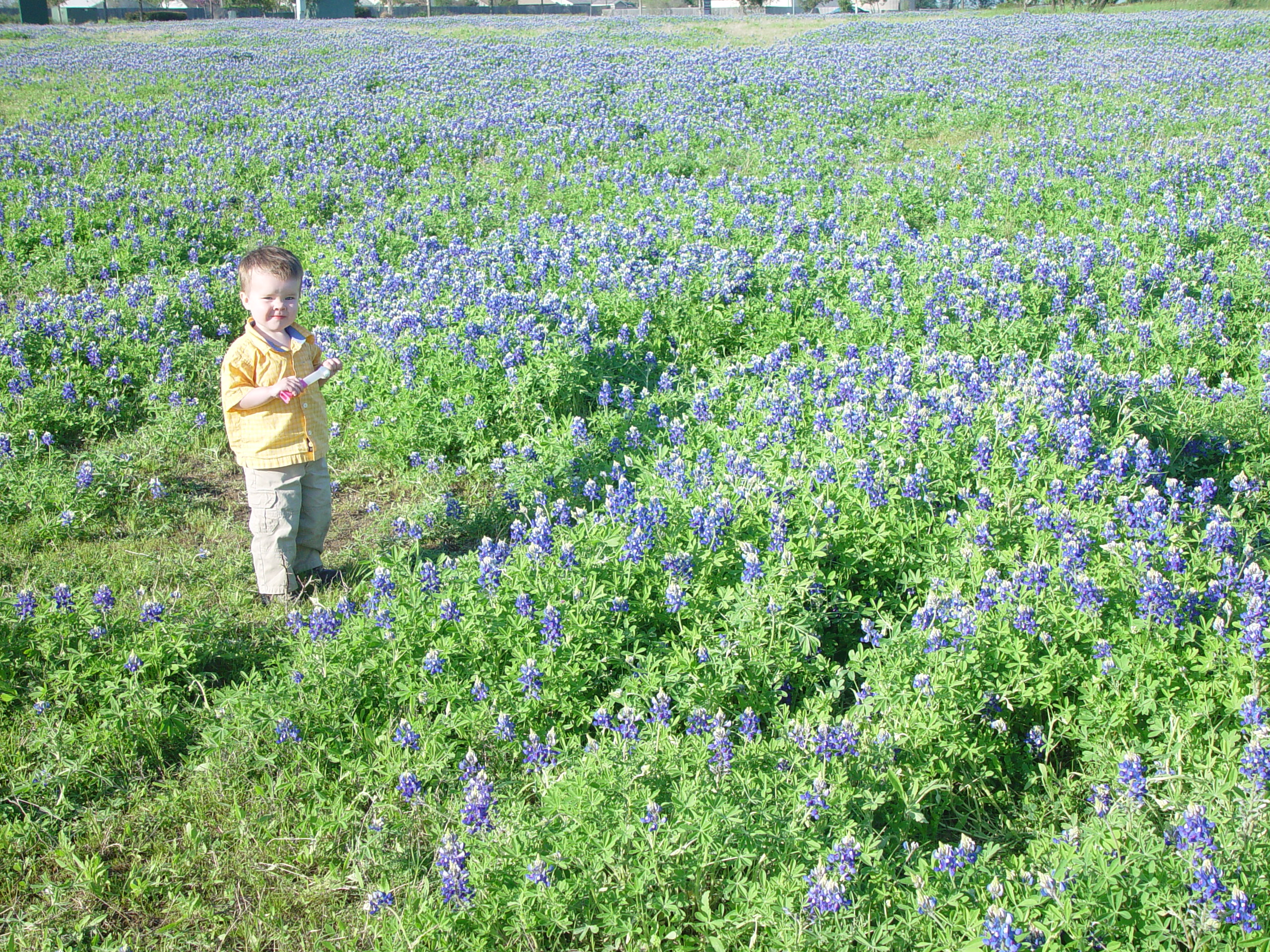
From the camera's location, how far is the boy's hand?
4172 millimetres

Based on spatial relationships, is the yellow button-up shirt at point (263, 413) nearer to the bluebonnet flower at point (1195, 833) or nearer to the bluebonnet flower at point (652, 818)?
the bluebonnet flower at point (652, 818)

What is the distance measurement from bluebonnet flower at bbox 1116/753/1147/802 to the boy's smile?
3.76m

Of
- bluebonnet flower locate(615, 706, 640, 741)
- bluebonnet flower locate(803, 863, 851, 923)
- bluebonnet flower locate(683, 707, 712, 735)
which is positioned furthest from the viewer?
bluebonnet flower locate(683, 707, 712, 735)

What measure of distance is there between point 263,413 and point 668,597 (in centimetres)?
222

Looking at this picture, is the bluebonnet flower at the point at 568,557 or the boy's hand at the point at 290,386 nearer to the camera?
the bluebonnet flower at the point at 568,557

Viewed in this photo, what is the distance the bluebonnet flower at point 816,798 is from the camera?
108 inches

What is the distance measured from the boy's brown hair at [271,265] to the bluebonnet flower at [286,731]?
80.1 inches

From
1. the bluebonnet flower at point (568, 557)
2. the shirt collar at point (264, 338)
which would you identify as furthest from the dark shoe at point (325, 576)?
the bluebonnet flower at point (568, 557)

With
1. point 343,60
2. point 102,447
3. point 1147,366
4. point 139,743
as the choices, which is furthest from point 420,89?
point 139,743

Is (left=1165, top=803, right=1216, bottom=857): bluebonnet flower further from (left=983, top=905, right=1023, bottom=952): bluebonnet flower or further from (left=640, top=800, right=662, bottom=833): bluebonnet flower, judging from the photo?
(left=640, top=800, right=662, bottom=833): bluebonnet flower

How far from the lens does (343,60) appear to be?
24.6 m

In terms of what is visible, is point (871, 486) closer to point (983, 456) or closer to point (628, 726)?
point (983, 456)

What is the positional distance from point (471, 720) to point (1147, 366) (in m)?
5.25

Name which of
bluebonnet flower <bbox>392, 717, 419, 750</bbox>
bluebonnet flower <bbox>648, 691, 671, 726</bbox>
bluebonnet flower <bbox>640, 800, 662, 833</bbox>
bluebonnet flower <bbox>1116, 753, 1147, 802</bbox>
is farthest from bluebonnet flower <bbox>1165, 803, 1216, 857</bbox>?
bluebonnet flower <bbox>392, 717, 419, 750</bbox>
